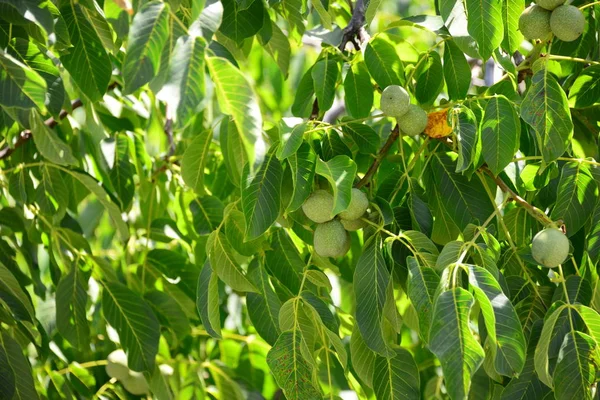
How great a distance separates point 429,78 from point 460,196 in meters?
0.25

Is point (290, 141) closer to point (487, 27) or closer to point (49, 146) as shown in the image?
point (487, 27)

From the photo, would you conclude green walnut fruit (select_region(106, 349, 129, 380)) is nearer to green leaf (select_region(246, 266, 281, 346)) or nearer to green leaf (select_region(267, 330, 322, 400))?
green leaf (select_region(246, 266, 281, 346))

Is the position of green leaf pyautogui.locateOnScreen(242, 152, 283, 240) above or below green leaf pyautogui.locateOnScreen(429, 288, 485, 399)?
above

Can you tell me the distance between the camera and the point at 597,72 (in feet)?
4.99

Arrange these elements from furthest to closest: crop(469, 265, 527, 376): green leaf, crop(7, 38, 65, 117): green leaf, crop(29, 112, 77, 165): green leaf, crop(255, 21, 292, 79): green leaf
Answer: crop(255, 21, 292, 79): green leaf
crop(29, 112, 77, 165): green leaf
crop(7, 38, 65, 117): green leaf
crop(469, 265, 527, 376): green leaf

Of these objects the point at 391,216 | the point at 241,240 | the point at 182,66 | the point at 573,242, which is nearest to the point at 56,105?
the point at 241,240

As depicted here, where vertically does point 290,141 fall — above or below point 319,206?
above

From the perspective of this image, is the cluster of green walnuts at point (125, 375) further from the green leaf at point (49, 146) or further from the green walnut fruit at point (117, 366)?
the green leaf at point (49, 146)

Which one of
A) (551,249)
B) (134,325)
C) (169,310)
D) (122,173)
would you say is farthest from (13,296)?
(551,249)

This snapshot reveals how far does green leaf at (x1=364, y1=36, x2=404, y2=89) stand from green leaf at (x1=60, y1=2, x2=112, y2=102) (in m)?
0.48

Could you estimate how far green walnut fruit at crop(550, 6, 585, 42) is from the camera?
1379mm

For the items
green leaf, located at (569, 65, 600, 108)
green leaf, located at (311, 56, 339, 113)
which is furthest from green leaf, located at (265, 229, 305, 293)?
green leaf, located at (569, 65, 600, 108)

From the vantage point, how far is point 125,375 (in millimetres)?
2094

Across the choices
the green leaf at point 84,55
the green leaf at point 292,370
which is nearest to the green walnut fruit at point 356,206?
the green leaf at point 292,370
